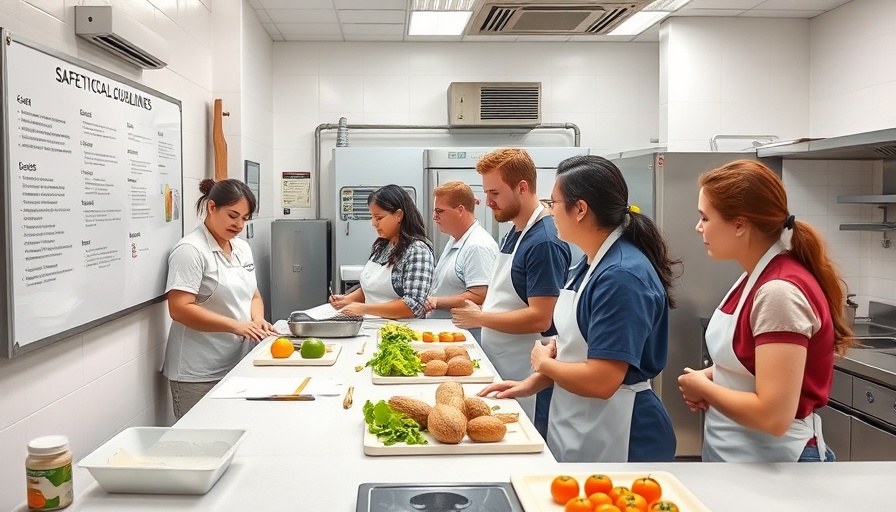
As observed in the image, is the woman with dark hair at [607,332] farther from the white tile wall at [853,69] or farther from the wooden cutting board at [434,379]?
the white tile wall at [853,69]

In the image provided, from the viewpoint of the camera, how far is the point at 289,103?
5.58 metres

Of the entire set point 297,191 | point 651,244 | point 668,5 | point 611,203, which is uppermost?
point 668,5

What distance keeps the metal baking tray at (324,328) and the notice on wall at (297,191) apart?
9.09 ft

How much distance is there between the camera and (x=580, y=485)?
53.7 inches

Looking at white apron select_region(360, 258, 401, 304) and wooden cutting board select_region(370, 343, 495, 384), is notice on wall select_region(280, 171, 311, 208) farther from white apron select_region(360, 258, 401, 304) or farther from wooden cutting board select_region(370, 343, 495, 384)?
wooden cutting board select_region(370, 343, 495, 384)

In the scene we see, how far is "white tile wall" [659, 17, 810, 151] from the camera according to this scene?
470 cm

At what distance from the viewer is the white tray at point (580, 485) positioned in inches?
50.0

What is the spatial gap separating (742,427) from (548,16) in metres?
1.38

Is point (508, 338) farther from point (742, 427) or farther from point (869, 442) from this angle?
point (869, 442)

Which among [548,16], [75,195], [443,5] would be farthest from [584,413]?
[443,5]

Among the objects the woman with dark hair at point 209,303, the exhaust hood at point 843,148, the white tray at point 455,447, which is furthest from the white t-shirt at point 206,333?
the exhaust hood at point 843,148

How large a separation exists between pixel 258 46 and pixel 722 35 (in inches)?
125

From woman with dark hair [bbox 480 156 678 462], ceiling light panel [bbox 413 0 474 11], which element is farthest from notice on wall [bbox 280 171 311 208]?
woman with dark hair [bbox 480 156 678 462]

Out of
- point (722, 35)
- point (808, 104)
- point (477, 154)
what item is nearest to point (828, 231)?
point (808, 104)
